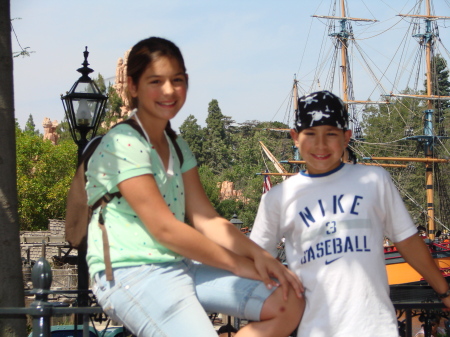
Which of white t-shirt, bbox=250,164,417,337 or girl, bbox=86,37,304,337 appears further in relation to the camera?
white t-shirt, bbox=250,164,417,337

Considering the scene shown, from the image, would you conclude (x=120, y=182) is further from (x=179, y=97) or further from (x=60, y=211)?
(x=60, y=211)

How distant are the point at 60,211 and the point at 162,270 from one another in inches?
2245

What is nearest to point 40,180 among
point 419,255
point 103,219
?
point 103,219

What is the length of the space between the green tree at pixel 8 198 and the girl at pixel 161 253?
6.95ft

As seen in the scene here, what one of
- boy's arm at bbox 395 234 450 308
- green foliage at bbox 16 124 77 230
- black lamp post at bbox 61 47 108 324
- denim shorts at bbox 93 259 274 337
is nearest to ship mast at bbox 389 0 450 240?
green foliage at bbox 16 124 77 230

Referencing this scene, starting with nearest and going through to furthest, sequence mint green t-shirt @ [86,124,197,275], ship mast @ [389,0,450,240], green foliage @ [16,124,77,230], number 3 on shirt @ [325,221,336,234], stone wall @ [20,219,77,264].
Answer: mint green t-shirt @ [86,124,197,275] < number 3 on shirt @ [325,221,336,234] < stone wall @ [20,219,77,264] < ship mast @ [389,0,450,240] < green foliage @ [16,124,77,230]

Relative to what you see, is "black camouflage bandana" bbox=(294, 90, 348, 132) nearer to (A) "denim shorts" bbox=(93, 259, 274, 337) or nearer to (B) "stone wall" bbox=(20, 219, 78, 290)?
(A) "denim shorts" bbox=(93, 259, 274, 337)

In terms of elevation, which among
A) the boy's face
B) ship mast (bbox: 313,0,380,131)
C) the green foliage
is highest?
ship mast (bbox: 313,0,380,131)

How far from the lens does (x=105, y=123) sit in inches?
3639

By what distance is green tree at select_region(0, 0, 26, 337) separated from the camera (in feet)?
14.6

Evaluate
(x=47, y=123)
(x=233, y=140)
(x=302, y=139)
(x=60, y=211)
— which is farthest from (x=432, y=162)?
(x=47, y=123)

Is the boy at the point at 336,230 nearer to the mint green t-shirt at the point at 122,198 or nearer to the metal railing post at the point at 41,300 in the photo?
the mint green t-shirt at the point at 122,198

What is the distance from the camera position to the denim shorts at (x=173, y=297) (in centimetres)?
234

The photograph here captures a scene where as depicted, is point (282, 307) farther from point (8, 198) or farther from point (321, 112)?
point (8, 198)
